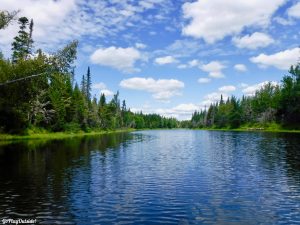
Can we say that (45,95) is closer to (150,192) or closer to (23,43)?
(23,43)

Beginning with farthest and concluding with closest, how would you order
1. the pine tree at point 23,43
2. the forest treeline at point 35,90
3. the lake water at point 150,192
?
the pine tree at point 23,43 < the forest treeline at point 35,90 < the lake water at point 150,192

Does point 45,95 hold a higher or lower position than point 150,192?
higher

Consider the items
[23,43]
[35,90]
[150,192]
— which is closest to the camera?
[150,192]

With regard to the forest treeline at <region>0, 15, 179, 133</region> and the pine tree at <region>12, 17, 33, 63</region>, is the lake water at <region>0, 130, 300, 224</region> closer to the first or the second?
the forest treeline at <region>0, 15, 179, 133</region>

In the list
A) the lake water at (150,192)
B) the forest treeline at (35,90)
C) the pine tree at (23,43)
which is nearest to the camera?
the lake water at (150,192)

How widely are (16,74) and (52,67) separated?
15767mm

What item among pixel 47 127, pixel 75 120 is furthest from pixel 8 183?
pixel 75 120

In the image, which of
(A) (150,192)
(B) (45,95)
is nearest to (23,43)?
(B) (45,95)

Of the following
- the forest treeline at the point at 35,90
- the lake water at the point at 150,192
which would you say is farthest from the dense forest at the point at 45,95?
the lake water at the point at 150,192

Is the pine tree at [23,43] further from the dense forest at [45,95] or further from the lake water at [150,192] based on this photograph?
the lake water at [150,192]

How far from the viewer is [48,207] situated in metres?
24.3

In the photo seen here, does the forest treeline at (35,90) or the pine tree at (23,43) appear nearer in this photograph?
the forest treeline at (35,90)

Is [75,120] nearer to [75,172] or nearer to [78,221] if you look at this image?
[75,172]

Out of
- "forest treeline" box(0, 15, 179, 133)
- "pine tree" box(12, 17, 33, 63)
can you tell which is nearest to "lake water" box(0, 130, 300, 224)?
"forest treeline" box(0, 15, 179, 133)
